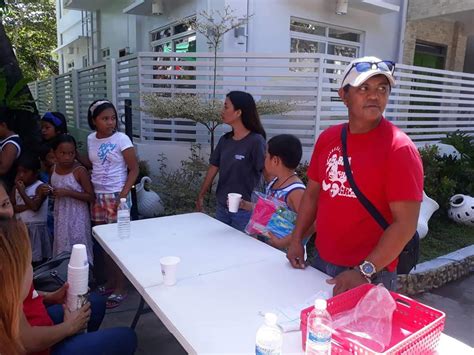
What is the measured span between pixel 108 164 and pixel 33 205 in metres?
0.78

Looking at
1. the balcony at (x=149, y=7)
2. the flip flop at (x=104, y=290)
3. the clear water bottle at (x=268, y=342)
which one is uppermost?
the balcony at (x=149, y=7)

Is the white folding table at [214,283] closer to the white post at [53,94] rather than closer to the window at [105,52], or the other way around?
the window at [105,52]

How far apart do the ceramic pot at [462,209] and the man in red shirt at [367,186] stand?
4.23 meters

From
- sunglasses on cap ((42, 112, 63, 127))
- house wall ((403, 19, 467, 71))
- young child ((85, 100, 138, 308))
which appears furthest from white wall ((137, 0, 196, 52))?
house wall ((403, 19, 467, 71))

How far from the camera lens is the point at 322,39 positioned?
25.5 ft

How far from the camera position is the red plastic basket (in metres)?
1.10

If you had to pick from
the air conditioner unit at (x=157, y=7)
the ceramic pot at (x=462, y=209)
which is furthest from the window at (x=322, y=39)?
the ceramic pot at (x=462, y=209)

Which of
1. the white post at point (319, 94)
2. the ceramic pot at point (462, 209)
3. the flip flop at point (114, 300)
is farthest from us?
the white post at point (319, 94)

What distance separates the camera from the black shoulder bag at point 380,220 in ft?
5.33

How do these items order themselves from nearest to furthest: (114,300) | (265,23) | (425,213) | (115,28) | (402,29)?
1. (114,300)
2. (425,213)
3. (265,23)
4. (402,29)
5. (115,28)

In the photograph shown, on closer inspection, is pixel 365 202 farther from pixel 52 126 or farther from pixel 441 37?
pixel 441 37

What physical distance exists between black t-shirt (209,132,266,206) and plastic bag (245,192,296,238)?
2.23ft

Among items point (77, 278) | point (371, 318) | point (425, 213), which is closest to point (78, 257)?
point (77, 278)

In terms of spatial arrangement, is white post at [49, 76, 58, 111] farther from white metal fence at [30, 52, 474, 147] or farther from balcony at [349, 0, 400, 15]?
balcony at [349, 0, 400, 15]
